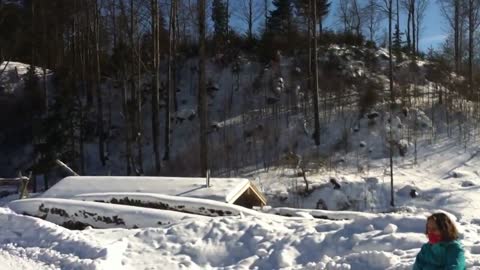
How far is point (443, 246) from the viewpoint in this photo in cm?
484

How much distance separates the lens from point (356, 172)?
2150 cm

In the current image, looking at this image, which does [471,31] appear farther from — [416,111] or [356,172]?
[356,172]

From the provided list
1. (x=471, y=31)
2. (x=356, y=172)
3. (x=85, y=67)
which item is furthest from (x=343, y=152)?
(x=85, y=67)

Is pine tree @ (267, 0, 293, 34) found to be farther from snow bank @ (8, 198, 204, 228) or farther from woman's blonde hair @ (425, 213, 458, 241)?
woman's blonde hair @ (425, 213, 458, 241)

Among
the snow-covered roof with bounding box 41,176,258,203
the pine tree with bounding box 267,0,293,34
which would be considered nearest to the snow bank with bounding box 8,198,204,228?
the snow-covered roof with bounding box 41,176,258,203

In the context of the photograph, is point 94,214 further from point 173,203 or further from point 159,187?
point 159,187

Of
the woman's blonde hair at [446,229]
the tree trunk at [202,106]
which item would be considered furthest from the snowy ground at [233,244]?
the tree trunk at [202,106]

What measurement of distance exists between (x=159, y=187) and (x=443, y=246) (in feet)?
30.2

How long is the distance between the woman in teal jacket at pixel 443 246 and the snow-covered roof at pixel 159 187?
7.49 meters

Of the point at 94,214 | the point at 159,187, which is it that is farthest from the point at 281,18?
the point at 94,214

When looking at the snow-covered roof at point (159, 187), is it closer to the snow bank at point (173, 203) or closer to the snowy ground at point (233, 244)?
the snow bank at point (173, 203)

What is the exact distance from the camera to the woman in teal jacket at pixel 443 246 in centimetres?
475

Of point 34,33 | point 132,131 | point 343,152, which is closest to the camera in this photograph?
point 343,152

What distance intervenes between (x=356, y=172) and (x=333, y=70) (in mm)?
11015
